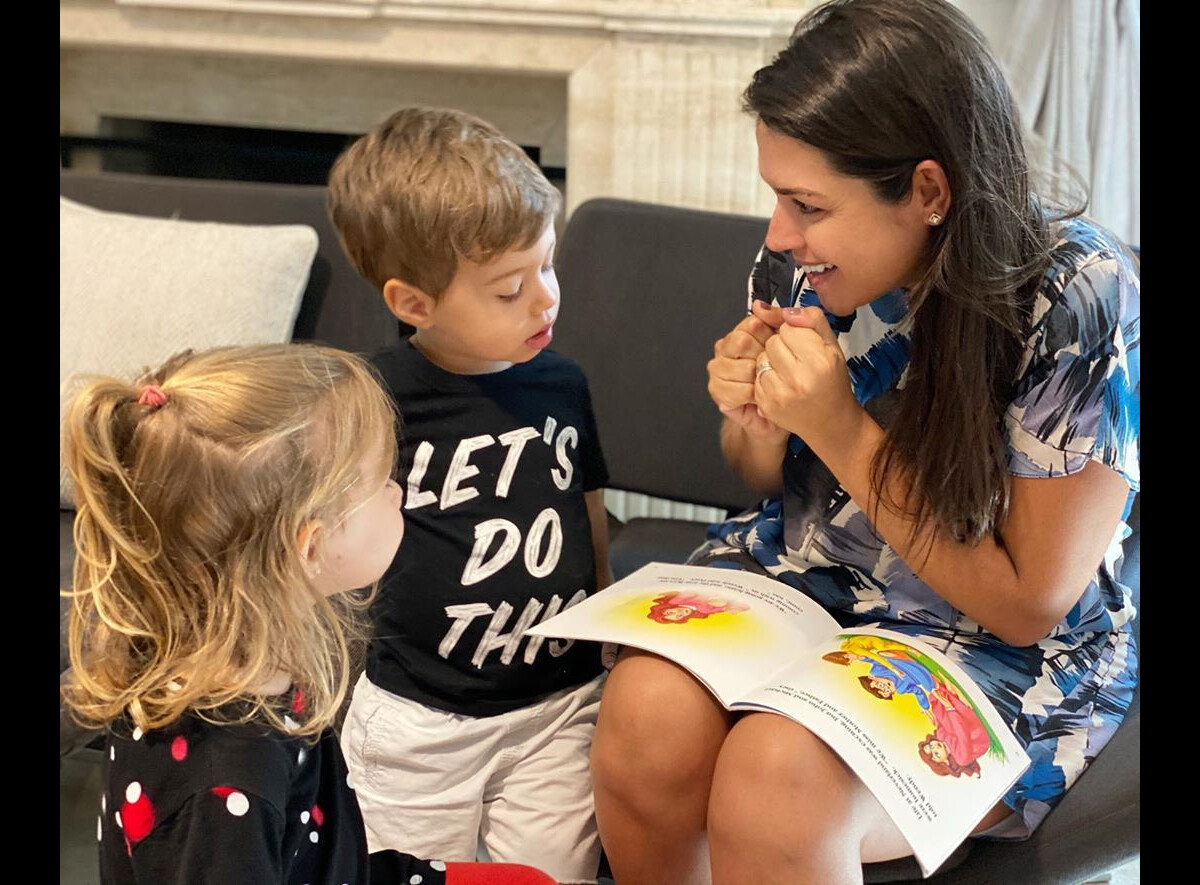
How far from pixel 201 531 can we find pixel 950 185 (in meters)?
0.67

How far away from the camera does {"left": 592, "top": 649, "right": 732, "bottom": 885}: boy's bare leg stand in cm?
114

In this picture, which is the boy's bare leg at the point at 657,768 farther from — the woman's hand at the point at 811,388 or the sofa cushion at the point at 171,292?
the sofa cushion at the point at 171,292

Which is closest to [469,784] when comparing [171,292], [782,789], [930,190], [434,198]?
[782,789]

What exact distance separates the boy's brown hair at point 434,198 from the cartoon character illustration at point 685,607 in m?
0.36

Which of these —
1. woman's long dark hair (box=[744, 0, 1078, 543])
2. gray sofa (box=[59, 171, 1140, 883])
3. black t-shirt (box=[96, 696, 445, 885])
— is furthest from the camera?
gray sofa (box=[59, 171, 1140, 883])

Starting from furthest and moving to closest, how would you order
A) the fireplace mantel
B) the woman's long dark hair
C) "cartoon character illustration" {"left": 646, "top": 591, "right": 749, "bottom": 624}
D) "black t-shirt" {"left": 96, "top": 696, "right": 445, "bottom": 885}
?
the fireplace mantel < "cartoon character illustration" {"left": 646, "top": 591, "right": 749, "bottom": 624} < the woman's long dark hair < "black t-shirt" {"left": 96, "top": 696, "right": 445, "bottom": 885}

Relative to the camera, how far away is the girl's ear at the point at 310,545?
3.18 ft

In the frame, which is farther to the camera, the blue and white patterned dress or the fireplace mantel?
the fireplace mantel

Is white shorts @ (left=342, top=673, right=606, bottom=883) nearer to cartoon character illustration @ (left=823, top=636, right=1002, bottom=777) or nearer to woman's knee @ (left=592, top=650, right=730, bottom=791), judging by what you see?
woman's knee @ (left=592, top=650, right=730, bottom=791)

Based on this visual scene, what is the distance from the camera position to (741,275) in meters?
1.84

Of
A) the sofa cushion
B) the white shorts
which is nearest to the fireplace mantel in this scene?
the sofa cushion

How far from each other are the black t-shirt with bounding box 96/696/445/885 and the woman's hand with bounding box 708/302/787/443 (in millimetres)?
512

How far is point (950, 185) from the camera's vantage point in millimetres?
1108
